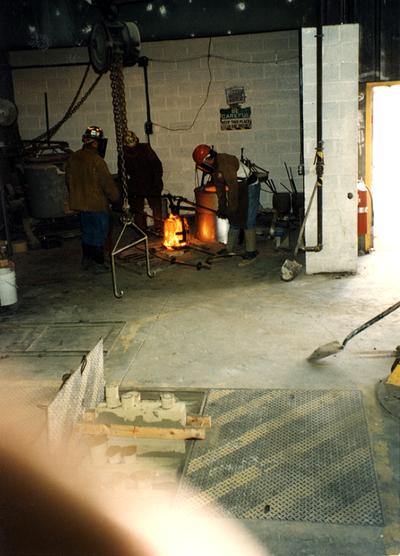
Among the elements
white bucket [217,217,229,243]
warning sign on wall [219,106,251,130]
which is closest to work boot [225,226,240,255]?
white bucket [217,217,229,243]

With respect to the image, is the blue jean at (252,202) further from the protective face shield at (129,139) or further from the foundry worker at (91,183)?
the protective face shield at (129,139)

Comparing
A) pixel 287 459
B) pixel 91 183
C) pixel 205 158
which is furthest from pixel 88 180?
pixel 287 459

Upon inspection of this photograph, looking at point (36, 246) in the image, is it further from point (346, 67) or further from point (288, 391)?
point (288, 391)

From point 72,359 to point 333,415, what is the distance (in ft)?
9.04

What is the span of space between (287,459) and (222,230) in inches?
261

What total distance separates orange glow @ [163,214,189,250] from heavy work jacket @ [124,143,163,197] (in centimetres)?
102

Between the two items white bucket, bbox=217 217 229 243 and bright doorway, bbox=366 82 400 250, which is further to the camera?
bright doorway, bbox=366 82 400 250

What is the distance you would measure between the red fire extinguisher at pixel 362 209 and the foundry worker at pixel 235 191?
1.50 metres

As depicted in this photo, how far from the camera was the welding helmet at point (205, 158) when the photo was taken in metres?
8.66

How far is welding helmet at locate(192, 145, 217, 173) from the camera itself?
28.4 ft

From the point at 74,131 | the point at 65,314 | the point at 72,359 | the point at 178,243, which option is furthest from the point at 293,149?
the point at 72,359

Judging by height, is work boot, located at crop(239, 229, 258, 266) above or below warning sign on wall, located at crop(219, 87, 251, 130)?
below

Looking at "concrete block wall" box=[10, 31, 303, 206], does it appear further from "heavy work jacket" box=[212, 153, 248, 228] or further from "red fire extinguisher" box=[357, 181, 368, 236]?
"red fire extinguisher" box=[357, 181, 368, 236]

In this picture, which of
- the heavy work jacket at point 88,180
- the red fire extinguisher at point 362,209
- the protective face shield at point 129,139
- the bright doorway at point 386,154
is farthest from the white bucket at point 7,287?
the bright doorway at point 386,154
